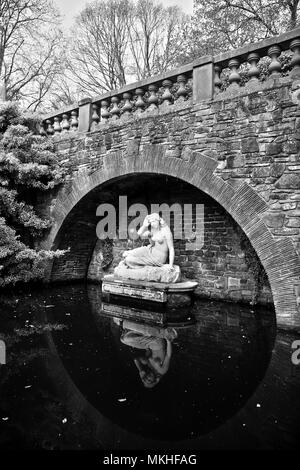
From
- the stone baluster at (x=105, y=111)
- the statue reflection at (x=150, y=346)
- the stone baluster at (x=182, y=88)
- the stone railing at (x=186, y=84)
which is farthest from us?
the stone baluster at (x=105, y=111)

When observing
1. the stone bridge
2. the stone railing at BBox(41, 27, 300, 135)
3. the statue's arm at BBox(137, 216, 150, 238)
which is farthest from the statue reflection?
the stone railing at BBox(41, 27, 300, 135)

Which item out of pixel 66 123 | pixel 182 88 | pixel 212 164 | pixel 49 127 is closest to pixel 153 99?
pixel 182 88

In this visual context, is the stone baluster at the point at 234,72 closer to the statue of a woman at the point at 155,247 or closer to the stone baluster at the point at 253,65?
the stone baluster at the point at 253,65

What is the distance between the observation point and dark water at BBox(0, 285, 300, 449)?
246cm

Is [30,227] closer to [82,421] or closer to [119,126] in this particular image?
[119,126]

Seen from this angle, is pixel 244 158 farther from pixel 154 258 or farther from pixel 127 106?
pixel 127 106

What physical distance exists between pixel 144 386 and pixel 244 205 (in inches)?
127

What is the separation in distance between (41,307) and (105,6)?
16.3 m

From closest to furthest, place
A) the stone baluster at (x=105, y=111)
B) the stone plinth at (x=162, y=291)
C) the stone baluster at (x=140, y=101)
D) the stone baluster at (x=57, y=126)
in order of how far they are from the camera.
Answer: the stone plinth at (x=162, y=291), the stone baluster at (x=140, y=101), the stone baluster at (x=105, y=111), the stone baluster at (x=57, y=126)

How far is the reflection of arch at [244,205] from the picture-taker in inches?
191

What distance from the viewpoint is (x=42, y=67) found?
15344 mm

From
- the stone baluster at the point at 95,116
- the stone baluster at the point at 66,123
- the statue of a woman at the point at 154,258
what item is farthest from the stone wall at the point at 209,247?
the stone baluster at the point at 66,123

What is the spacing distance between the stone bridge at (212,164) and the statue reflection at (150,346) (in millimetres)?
1837

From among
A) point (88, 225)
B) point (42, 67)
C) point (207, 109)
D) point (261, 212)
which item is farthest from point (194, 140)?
point (42, 67)
